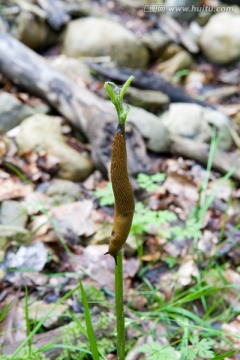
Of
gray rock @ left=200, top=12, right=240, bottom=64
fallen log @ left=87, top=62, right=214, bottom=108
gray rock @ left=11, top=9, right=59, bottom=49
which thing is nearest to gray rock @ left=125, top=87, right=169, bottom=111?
fallen log @ left=87, top=62, right=214, bottom=108

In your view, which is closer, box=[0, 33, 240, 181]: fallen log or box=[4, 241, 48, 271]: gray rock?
box=[4, 241, 48, 271]: gray rock

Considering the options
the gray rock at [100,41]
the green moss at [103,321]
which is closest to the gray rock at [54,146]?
the green moss at [103,321]

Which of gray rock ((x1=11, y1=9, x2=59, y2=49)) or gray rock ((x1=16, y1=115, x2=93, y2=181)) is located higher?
gray rock ((x1=11, y1=9, x2=59, y2=49))

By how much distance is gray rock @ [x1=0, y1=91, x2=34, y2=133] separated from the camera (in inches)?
164

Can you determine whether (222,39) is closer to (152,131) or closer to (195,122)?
(195,122)

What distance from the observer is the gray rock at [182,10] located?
823 centimetres

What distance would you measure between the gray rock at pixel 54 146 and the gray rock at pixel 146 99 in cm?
132

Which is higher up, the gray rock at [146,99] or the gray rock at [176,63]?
the gray rock at [146,99]

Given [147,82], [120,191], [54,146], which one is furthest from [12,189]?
[147,82]

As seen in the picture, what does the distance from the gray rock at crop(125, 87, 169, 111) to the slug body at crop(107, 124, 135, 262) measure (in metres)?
3.91

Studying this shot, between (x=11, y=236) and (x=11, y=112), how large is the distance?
2023mm

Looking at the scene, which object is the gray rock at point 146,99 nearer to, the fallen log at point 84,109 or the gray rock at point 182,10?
the fallen log at point 84,109

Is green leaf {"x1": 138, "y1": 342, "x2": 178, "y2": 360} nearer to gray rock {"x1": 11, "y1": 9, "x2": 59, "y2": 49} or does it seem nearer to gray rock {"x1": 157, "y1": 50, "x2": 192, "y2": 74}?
gray rock {"x1": 11, "y1": 9, "x2": 59, "y2": 49}

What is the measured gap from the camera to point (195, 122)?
470 centimetres
